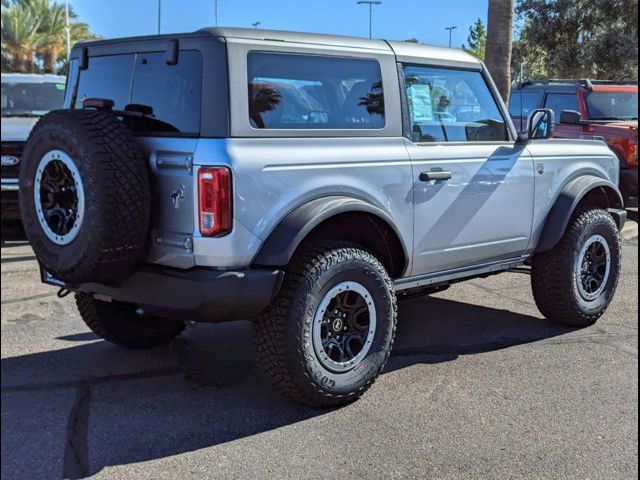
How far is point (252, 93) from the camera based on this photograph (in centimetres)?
364

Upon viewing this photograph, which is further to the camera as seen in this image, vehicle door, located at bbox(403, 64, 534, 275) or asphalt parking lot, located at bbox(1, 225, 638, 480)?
vehicle door, located at bbox(403, 64, 534, 275)

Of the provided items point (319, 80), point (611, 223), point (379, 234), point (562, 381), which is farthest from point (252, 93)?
point (611, 223)

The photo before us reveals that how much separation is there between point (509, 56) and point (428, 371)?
3.13 metres

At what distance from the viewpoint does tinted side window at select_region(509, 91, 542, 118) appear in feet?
19.3

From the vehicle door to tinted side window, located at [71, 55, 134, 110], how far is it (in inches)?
64.5

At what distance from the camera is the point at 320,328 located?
3.83m

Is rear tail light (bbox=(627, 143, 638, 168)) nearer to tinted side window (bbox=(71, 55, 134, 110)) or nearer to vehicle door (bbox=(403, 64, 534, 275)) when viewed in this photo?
vehicle door (bbox=(403, 64, 534, 275))

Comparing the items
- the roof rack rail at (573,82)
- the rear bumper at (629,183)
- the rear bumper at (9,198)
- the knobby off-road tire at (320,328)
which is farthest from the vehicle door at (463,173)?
the rear bumper at (9,198)

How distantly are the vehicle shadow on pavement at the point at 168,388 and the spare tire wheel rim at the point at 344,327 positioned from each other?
30cm

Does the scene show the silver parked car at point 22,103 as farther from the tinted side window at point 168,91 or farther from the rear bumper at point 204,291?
the rear bumper at point 204,291

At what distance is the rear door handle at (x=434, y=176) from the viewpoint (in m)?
4.29

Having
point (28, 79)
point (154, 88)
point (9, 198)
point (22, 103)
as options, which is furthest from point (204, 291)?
point (28, 79)

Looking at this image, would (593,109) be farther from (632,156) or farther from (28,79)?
(28,79)

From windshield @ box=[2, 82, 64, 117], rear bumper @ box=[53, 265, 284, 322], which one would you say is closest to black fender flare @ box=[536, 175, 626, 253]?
rear bumper @ box=[53, 265, 284, 322]
